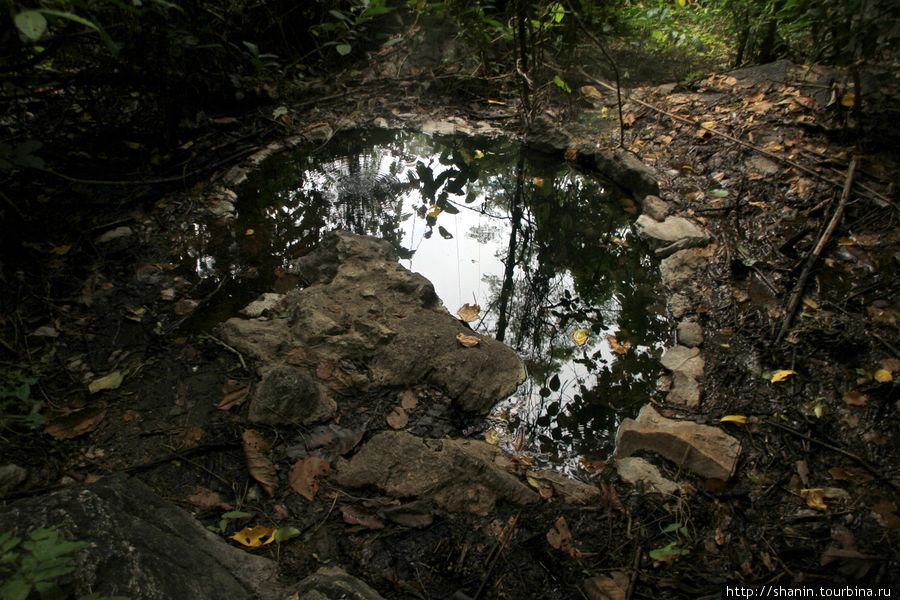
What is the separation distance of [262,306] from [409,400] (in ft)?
3.32

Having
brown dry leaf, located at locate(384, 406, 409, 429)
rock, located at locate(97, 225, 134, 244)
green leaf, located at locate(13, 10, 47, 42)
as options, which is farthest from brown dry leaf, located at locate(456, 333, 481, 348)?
rock, located at locate(97, 225, 134, 244)

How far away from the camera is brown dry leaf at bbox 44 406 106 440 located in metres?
1.95

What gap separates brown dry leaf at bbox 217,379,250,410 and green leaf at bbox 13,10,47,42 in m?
1.39

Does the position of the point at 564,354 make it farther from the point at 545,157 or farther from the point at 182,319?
the point at 545,157

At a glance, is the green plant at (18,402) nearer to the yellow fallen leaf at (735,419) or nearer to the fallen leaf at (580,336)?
the fallen leaf at (580,336)

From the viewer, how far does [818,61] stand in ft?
13.6

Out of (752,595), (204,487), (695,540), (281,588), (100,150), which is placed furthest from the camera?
(100,150)

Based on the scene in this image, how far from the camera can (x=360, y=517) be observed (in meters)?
1.71

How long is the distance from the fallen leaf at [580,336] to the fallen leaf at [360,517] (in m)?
1.44

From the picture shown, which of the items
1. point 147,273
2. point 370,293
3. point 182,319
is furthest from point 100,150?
point 370,293

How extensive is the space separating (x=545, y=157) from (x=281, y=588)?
395 cm

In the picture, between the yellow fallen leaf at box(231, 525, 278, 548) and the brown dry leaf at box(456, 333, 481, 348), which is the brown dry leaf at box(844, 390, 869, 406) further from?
the yellow fallen leaf at box(231, 525, 278, 548)

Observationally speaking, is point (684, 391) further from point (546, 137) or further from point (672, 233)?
point (546, 137)

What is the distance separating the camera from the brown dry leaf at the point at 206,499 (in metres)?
1.73
